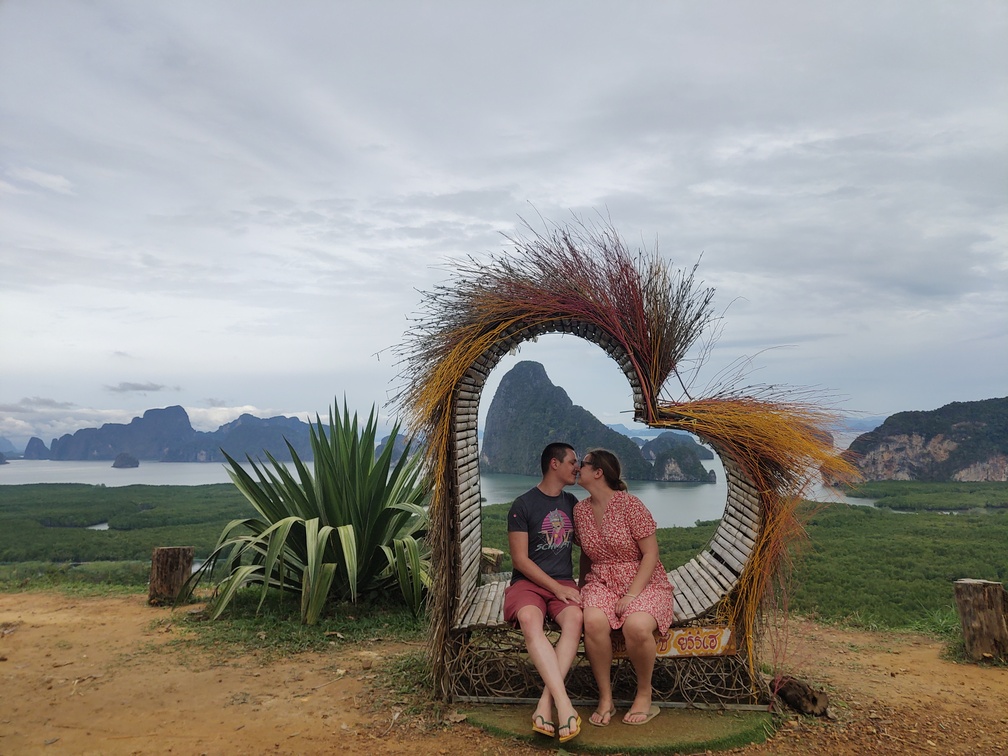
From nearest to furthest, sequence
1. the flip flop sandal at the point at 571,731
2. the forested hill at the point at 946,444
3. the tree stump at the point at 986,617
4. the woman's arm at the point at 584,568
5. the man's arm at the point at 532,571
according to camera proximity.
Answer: the flip flop sandal at the point at 571,731 → the man's arm at the point at 532,571 → the woman's arm at the point at 584,568 → the tree stump at the point at 986,617 → the forested hill at the point at 946,444

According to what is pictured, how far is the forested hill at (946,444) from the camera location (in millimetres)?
21500

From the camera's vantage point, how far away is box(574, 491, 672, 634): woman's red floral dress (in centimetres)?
310

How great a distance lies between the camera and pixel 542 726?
2.76 m

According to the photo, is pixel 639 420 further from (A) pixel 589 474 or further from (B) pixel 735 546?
(B) pixel 735 546

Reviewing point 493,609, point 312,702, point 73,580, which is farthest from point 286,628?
point 73,580

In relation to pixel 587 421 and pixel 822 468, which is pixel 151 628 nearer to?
pixel 822 468

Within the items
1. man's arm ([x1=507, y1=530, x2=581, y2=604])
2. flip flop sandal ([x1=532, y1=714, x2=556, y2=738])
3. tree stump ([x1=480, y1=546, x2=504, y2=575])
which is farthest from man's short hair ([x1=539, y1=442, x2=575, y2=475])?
tree stump ([x1=480, y1=546, x2=504, y2=575])

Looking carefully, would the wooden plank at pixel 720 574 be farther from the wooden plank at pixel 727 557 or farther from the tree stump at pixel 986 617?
the tree stump at pixel 986 617

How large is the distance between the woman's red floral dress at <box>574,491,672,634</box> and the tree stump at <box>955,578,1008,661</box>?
7.75 ft

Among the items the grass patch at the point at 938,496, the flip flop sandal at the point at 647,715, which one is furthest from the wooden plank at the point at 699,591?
the grass patch at the point at 938,496

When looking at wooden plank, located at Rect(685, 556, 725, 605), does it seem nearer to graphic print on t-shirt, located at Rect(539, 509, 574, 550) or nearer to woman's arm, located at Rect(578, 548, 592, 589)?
woman's arm, located at Rect(578, 548, 592, 589)

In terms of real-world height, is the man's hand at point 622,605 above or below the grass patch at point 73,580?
above

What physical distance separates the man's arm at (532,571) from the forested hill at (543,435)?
1609 cm

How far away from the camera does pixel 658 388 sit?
328 cm
